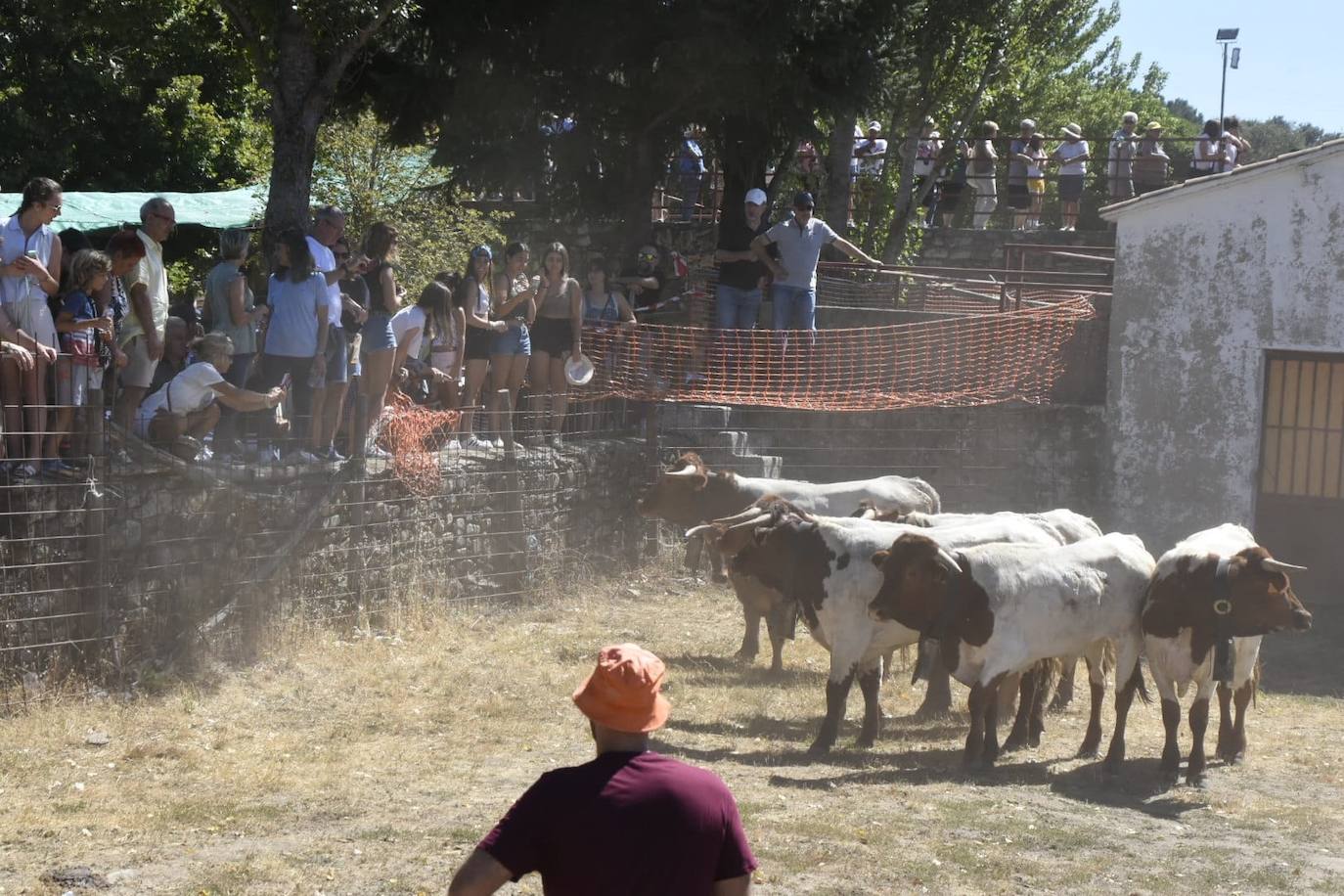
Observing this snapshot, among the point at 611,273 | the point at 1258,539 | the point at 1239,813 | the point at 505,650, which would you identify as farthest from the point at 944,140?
the point at 1239,813

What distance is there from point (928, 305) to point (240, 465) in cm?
1139

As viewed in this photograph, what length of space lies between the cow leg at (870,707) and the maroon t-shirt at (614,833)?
20.9ft

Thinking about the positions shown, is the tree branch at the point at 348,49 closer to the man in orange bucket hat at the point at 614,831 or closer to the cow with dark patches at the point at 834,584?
the cow with dark patches at the point at 834,584

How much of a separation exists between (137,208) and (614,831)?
1823cm

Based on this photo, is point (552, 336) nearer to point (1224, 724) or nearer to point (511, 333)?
point (511, 333)

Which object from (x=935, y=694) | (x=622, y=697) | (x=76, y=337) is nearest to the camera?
(x=622, y=697)

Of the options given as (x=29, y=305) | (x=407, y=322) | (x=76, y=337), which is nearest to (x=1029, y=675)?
(x=407, y=322)

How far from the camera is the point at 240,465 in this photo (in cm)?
1166

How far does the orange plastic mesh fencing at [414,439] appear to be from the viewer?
13.0 metres

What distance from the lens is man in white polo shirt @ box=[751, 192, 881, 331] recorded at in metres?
16.6

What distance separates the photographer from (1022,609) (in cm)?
1012

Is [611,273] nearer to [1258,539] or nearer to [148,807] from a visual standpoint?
[1258,539]

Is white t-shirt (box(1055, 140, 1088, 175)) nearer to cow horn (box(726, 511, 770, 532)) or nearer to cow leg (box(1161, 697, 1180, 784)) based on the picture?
cow horn (box(726, 511, 770, 532))

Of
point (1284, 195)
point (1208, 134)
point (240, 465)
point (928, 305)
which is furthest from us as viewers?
point (1208, 134)
